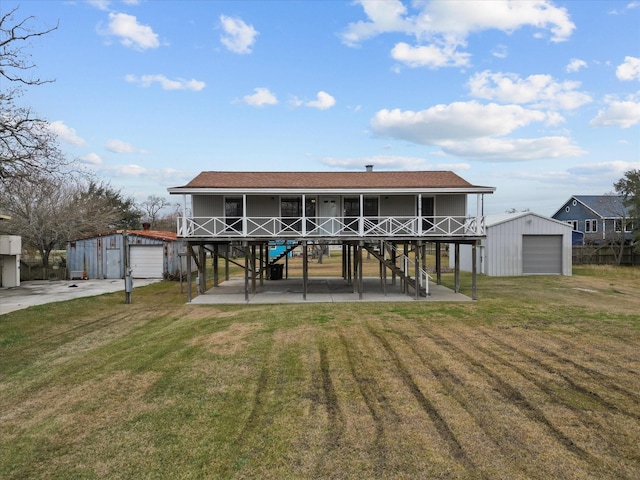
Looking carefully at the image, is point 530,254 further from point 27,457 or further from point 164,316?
point 27,457

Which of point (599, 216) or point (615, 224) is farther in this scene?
point (599, 216)

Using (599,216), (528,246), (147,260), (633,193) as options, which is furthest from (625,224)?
(147,260)

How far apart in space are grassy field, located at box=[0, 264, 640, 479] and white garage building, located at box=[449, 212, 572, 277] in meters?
12.9

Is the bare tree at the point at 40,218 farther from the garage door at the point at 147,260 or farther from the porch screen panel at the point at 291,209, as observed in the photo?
the porch screen panel at the point at 291,209

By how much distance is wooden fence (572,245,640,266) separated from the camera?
3403cm

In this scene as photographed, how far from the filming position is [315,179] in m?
18.6

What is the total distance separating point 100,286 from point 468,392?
20.3m

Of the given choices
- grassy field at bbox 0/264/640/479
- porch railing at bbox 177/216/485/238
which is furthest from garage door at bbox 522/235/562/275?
grassy field at bbox 0/264/640/479

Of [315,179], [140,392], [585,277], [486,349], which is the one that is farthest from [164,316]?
[585,277]

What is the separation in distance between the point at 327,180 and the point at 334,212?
1481mm

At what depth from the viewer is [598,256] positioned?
3453 centimetres

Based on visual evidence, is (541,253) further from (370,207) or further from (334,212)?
(334,212)

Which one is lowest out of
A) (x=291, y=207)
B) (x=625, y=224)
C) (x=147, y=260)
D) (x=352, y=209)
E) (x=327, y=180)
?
(x=147, y=260)

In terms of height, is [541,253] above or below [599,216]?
below
